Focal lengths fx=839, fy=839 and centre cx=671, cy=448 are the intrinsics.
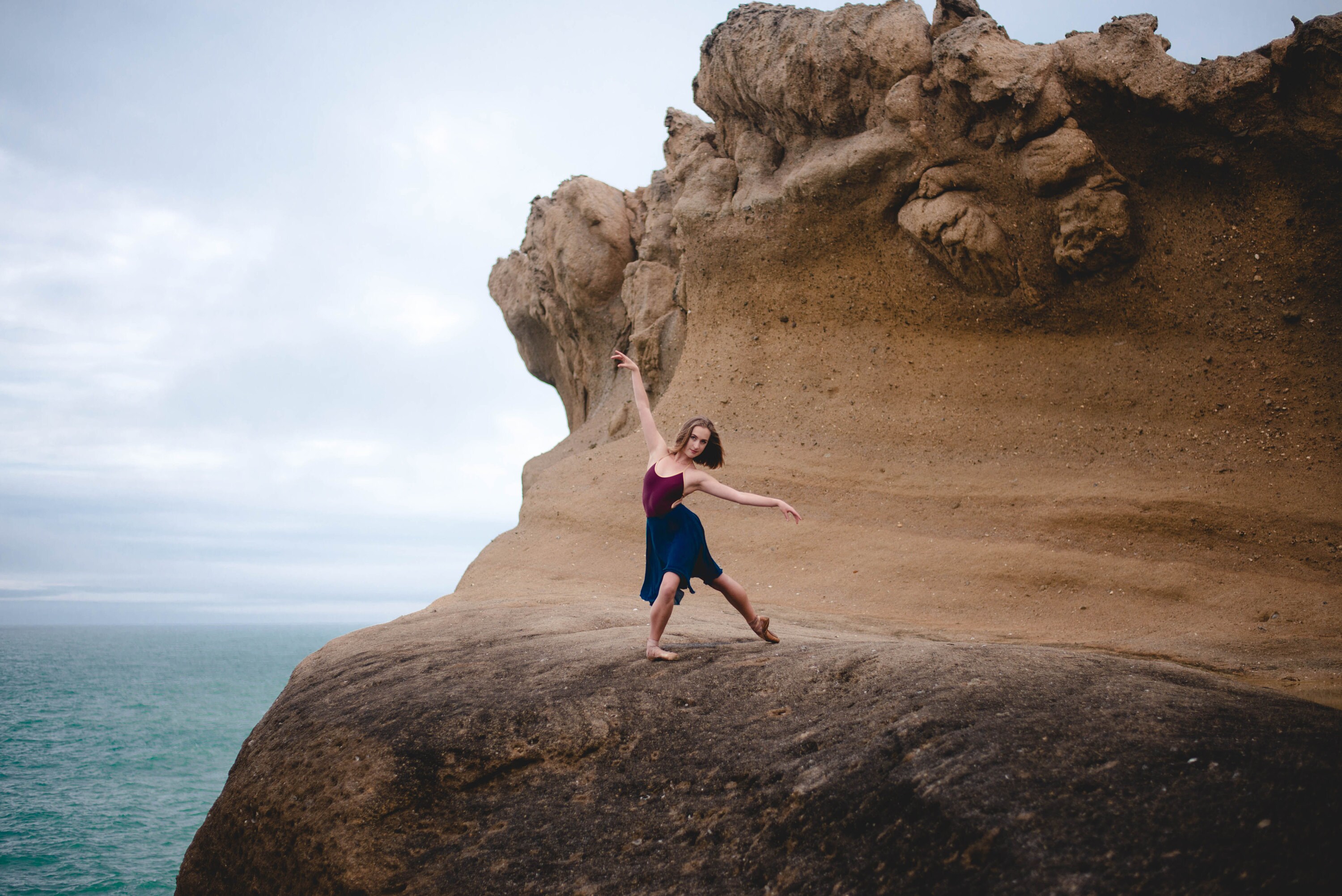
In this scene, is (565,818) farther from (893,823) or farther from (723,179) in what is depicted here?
(723,179)

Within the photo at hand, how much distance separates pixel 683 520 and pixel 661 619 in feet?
1.70

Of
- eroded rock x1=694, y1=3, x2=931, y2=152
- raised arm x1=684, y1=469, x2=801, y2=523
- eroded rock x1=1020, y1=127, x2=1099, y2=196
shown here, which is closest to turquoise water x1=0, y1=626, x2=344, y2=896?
raised arm x1=684, y1=469, x2=801, y2=523

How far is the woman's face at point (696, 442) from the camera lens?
167 inches

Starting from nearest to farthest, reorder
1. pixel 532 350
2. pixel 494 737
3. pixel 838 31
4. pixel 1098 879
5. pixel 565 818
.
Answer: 1. pixel 1098 879
2. pixel 565 818
3. pixel 494 737
4. pixel 838 31
5. pixel 532 350

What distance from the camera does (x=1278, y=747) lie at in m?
2.33

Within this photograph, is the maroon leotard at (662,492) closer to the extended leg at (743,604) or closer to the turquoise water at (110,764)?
the extended leg at (743,604)

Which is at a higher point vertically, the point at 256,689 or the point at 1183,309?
the point at 1183,309

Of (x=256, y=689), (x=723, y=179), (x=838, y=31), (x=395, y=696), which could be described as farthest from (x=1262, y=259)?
(x=256, y=689)

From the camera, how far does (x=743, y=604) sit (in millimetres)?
4207

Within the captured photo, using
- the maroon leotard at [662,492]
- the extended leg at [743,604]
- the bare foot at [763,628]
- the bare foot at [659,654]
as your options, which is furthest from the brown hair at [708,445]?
the bare foot at [659,654]

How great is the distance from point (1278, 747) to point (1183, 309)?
7452mm

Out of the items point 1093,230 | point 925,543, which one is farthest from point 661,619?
point 1093,230

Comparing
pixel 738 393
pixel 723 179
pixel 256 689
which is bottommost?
pixel 256 689

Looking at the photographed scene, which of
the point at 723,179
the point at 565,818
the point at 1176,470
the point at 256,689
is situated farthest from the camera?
the point at 256,689
